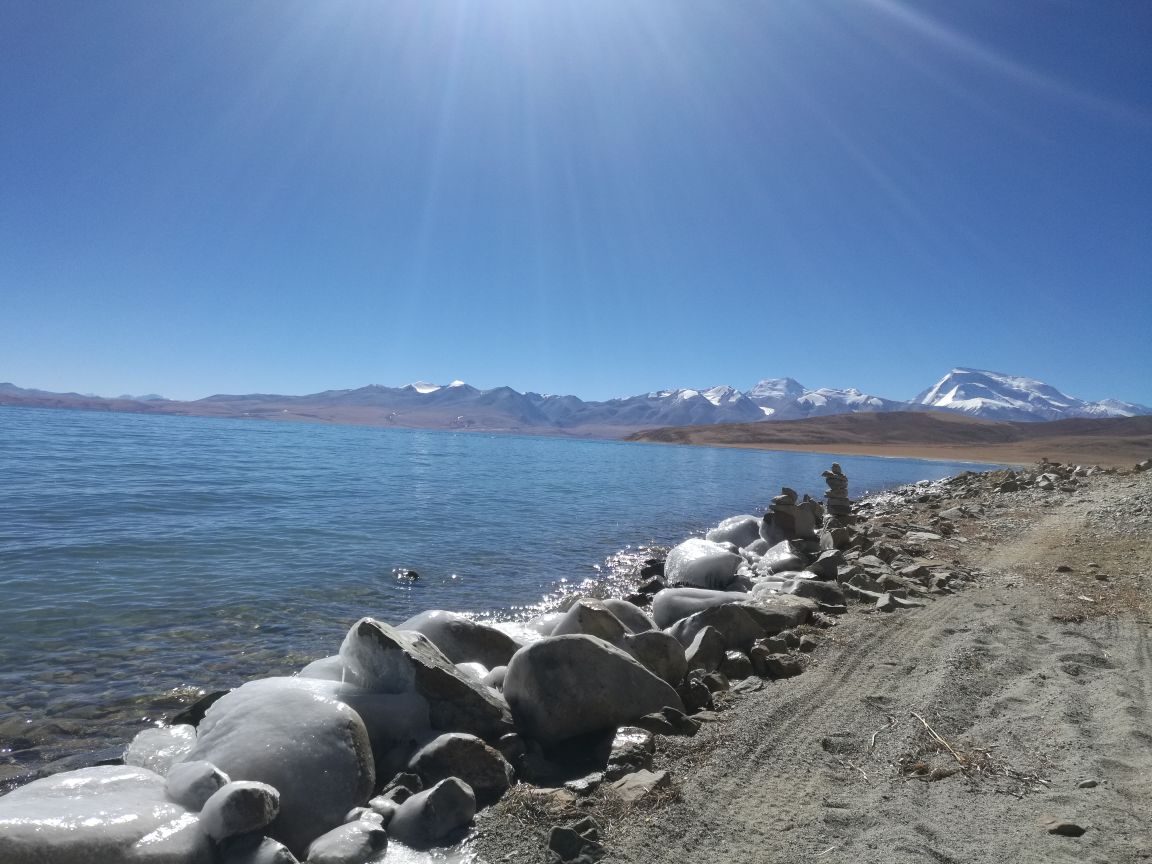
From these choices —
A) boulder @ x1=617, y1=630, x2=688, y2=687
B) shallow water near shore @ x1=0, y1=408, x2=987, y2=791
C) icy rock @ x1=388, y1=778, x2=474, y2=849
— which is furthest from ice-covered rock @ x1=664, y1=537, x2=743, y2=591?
icy rock @ x1=388, y1=778, x2=474, y2=849

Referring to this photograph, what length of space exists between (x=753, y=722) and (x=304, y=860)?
3.09m

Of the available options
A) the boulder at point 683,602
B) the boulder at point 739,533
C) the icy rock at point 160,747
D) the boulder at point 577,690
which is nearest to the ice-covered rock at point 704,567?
the boulder at point 683,602

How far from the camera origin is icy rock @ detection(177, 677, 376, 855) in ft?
12.3

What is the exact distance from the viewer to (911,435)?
14925 cm

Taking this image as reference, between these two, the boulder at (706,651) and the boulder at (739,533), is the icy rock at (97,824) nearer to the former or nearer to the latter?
the boulder at (706,651)

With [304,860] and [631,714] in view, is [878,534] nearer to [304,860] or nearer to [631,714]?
[631,714]

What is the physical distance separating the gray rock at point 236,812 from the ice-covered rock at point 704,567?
8.51 m

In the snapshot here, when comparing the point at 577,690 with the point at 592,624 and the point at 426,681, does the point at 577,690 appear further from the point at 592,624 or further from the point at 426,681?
the point at 592,624

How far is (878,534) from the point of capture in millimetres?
14336

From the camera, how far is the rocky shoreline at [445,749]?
10.8 feet

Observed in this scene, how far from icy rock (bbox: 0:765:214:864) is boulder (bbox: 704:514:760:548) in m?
12.8

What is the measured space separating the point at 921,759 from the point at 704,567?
7073 millimetres

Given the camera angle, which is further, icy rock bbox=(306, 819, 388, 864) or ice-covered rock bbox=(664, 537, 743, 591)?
ice-covered rock bbox=(664, 537, 743, 591)

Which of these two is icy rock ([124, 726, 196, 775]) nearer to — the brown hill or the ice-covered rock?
the ice-covered rock
